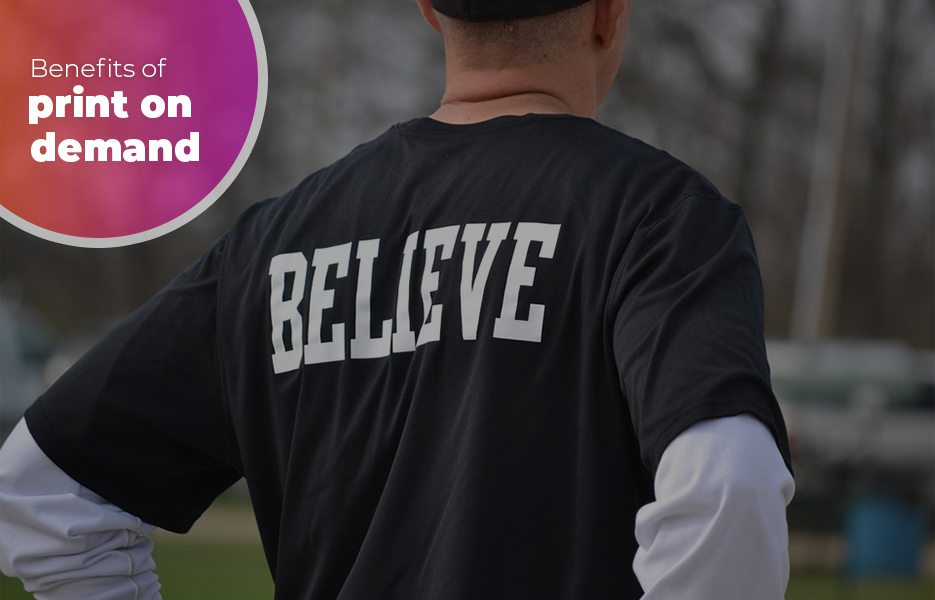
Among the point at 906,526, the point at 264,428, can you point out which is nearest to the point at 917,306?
the point at 906,526

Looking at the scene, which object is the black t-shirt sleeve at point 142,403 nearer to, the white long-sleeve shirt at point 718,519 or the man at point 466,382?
the man at point 466,382

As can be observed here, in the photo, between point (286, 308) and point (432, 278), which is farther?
point (286, 308)

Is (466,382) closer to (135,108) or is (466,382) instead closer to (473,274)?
(473,274)

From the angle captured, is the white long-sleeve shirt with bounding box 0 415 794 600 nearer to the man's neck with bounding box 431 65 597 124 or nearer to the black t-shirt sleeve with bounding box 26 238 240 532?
the man's neck with bounding box 431 65 597 124

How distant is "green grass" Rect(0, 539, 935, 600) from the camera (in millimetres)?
7812

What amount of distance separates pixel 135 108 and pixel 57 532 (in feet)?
7.06

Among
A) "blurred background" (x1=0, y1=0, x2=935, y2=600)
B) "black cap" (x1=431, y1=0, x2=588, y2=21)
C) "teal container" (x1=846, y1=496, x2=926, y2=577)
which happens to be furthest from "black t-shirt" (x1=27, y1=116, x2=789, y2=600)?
"blurred background" (x1=0, y1=0, x2=935, y2=600)

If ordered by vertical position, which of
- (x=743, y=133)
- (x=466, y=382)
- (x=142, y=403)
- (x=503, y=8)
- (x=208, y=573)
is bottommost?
(x=208, y=573)

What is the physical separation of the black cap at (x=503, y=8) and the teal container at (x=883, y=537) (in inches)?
305

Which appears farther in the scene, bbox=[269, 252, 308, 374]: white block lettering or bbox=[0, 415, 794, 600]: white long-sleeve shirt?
bbox=[269, 252, 308, 374]: white block lettering

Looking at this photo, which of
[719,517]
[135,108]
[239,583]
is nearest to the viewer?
[719,517]

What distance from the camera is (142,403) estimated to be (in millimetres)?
1626

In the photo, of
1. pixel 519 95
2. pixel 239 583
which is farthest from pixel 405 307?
pixel 239 583

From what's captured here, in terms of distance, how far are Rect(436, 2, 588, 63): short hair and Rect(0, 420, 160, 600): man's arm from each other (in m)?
0.79
